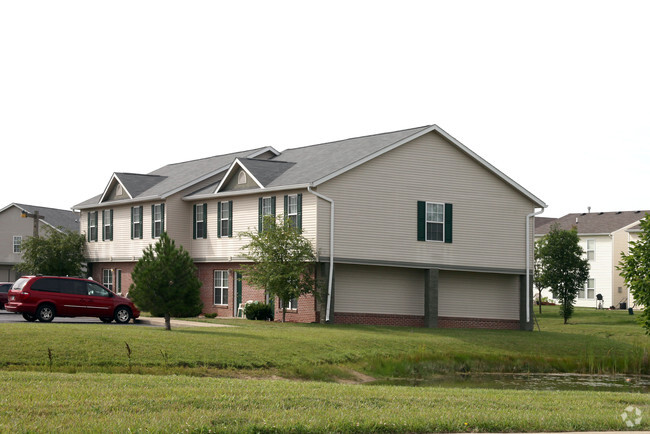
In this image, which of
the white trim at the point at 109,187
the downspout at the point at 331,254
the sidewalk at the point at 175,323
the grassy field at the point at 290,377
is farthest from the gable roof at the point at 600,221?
the sidewalk at the point at 175,323

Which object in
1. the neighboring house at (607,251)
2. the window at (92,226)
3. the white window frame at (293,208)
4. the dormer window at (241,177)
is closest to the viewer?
the white window frame at (293,208)

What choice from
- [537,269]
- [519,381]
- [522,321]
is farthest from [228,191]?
[537,269]

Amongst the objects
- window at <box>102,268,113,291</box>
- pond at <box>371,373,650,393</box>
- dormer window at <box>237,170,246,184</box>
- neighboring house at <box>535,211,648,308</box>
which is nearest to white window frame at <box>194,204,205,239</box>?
dormer window at <box>237,170,246,184</box>

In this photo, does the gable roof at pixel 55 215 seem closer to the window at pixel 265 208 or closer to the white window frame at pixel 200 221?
the white window frame at pixel 200 221

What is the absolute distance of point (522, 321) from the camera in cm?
4359

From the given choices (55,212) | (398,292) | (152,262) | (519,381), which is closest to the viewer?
(519,381)

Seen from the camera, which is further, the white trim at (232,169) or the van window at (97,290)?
the white trim at (232,169)

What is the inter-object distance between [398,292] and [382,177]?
5357mm

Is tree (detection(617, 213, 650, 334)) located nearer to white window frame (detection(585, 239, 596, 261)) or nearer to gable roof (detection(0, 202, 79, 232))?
white window frame (detection(585, 239, 596, 261))

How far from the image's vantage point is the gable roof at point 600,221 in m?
80.1

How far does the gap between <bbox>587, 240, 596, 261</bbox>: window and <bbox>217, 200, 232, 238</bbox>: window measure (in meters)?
47.3

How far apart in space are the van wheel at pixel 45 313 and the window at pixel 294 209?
34.8ft

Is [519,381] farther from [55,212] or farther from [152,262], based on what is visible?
[55,212]

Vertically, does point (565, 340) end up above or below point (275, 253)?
below
